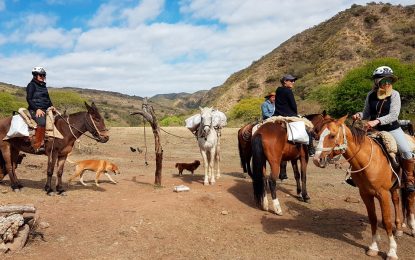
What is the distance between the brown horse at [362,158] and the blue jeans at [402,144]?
45cm

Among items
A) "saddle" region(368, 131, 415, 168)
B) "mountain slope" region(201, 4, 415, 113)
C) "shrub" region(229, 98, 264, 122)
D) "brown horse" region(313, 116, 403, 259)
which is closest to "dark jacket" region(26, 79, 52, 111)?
"brown horse" region(313, 116, 403, 259)

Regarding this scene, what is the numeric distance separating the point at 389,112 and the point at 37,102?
8.63 meters

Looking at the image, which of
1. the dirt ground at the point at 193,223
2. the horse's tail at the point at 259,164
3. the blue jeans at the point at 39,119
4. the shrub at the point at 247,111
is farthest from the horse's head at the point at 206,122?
the shrub at the point at 247,111

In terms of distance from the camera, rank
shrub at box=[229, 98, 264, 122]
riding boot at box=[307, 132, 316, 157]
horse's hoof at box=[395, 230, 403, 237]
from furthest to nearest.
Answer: shrub at box=[229, 98, 264, 122], riding boot at box=[307, 132, 316, 157], horse's hoof at box=[395, 230, 403, 237]

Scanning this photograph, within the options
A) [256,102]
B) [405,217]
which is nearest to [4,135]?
[405,217]

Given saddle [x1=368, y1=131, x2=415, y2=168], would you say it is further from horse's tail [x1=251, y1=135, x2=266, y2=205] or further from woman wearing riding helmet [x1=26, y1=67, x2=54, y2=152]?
woman wearing riding helmet [x1=26, y1=67, x2=54, y2=152]

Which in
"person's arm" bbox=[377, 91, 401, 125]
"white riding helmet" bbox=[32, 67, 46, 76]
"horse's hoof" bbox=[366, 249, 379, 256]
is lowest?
"horse's hoof" bbox=[366, 249, 379, 256]

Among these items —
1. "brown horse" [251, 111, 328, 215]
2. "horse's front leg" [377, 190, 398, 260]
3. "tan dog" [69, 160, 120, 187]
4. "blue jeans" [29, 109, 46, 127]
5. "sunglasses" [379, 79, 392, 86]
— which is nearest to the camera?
"horse's front leg" [377, 190, 398, 260]

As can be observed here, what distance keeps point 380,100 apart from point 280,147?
8.42ft

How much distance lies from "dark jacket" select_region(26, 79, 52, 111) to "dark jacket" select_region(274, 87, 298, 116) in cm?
641

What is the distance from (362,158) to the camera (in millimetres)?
6246

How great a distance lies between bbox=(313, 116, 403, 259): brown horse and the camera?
601cm

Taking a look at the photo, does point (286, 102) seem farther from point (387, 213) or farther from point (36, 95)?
point (36, 95)

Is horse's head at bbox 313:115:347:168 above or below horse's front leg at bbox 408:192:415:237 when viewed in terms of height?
above
